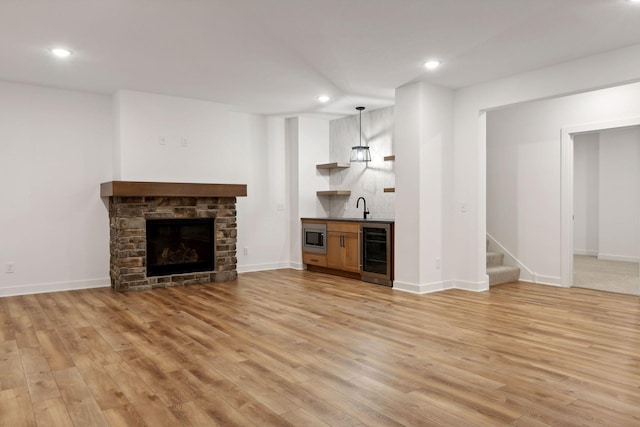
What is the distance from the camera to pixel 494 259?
6363 mm

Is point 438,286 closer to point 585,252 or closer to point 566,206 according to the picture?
point 566,206

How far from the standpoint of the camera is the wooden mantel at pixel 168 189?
546cm

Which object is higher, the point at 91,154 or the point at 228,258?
the point at 91,154

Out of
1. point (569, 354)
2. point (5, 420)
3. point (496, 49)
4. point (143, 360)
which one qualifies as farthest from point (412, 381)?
point (496, 49)

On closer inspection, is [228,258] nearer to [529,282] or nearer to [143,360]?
[143,360]

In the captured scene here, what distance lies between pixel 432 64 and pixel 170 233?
3.94 meters

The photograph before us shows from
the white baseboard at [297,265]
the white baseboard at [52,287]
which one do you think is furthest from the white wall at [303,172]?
the white baseboard at [52,287]

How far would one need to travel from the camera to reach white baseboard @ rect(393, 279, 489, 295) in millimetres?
5393

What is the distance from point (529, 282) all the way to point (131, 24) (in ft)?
18.3

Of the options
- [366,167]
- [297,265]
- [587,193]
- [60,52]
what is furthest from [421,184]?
[587,193]

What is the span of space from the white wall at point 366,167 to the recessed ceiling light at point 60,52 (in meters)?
4.18

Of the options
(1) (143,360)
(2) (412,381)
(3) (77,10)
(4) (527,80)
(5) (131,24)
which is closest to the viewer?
(2) (412,381)

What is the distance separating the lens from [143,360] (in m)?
3.07

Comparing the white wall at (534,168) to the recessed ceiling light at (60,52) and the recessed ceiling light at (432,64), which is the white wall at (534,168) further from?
the recessed ceiling light at (60,52)
